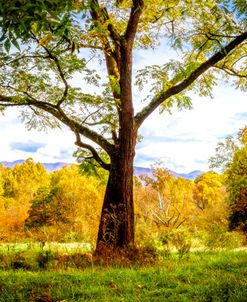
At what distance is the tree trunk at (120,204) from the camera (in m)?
9.35

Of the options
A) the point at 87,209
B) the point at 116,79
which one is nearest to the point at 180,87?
the point at 116,79

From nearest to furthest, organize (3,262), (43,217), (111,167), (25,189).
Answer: (3,262) → (111,167) → (43,217) → (25,189)

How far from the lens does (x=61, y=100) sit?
9422mm

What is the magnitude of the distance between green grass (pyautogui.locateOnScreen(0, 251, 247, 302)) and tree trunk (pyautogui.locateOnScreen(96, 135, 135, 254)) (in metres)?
2.89

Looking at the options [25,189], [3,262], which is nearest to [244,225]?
[3,262]

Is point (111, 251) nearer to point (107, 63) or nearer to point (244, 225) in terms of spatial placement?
point (107, 63)

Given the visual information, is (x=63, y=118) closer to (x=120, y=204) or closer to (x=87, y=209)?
(x=120, y=204)

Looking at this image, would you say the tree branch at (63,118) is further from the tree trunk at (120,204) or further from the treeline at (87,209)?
the treeline at (87,209)

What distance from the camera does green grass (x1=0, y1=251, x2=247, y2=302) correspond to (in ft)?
14.6

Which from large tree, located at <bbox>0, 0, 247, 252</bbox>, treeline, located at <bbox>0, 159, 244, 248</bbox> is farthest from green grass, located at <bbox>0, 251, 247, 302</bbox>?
treeline, located at <bbox>0, 159, 244, 248</bbox>

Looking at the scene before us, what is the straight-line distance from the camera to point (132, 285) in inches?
201

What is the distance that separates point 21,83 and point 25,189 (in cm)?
4186

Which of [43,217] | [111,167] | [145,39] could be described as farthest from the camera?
[43,217]

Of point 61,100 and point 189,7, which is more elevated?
point 189,7
